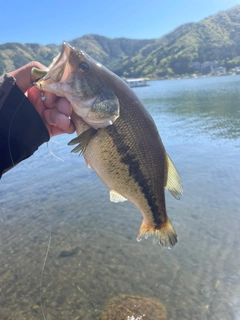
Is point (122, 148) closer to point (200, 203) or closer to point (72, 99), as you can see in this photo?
point (72, 99)

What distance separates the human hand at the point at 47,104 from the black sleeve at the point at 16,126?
20 centimetres

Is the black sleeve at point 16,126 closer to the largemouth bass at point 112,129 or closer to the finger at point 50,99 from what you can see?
the finger at point 50,99

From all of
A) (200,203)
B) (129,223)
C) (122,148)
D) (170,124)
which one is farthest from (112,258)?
(170,124)

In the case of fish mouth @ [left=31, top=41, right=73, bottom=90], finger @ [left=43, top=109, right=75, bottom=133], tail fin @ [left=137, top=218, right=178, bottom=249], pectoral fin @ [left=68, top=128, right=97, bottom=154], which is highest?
fish mouth @ [left=31, top=41, right=73, bottom=90]

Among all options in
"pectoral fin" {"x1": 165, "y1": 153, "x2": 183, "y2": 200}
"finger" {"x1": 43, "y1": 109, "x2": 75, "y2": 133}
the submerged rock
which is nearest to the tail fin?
"pectoral fin" {"x1": 165, "y1": 153, "x2": 183, "y2": 200}

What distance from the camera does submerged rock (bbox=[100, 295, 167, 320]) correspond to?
6.04 meters

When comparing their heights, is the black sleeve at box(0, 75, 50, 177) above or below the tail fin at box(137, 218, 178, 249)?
above

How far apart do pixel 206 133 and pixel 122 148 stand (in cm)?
2104

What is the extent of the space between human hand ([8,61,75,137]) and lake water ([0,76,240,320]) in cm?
486

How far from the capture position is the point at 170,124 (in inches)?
1137

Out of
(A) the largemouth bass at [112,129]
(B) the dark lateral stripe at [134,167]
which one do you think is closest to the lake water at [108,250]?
(B) the dark lateral stripe at [134,167]

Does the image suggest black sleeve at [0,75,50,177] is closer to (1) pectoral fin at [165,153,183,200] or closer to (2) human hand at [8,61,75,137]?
(2) human hand at [8,61,75,137]

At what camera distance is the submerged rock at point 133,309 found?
19.8ft

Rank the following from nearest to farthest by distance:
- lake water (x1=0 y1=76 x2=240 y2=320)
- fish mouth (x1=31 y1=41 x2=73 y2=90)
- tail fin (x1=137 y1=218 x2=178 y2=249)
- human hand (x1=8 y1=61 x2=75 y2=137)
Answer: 1. fish mouth (x1=31 y1=41 x2=73 y2=90)
2. human hand (x1=8 y1=61 x2=75 y2=137)
3. tail fin (x1=137 y1=218 x2=178 y2=249)
4. lake water (x1=0 y1=76 x2=240 y2=320)
